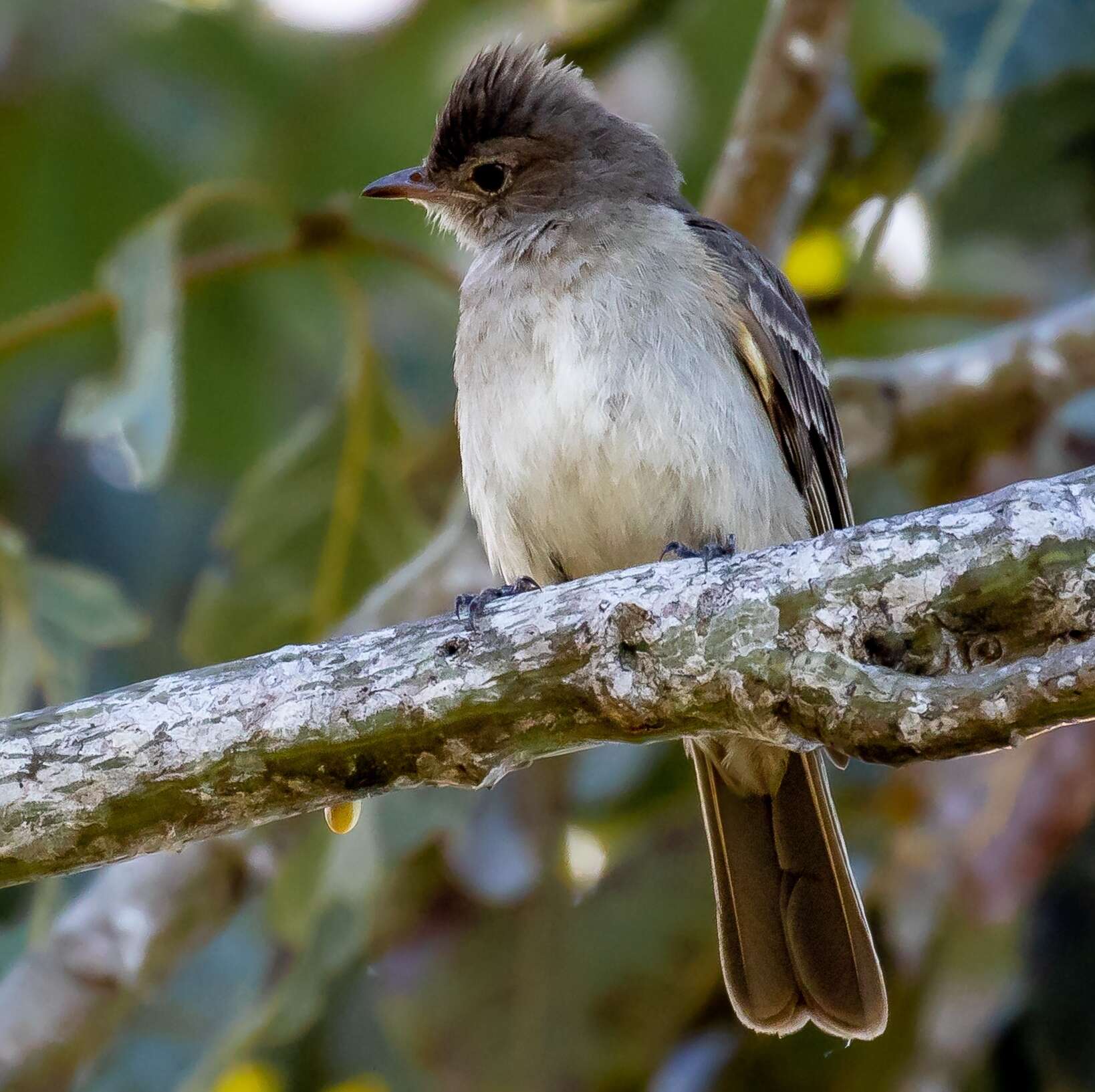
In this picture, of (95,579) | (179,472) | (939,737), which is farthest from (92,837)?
(179,472)

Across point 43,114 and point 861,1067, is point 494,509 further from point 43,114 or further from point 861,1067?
point 43,114

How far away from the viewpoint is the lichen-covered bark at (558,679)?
8.67 ft

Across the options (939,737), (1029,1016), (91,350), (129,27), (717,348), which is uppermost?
(129,27)

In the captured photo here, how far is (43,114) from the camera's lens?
614 centimetres

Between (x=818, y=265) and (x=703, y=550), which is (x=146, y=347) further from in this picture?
(x=818, y=265)

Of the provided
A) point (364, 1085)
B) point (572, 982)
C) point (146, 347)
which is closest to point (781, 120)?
point (146, 347)

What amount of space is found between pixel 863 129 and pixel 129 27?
259 centimetres

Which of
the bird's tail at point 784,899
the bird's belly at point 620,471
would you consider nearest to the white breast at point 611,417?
the bird's belly at point 620,471

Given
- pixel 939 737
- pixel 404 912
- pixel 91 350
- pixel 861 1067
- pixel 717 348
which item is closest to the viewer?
pixel 939 737

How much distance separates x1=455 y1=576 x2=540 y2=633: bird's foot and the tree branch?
1348mm

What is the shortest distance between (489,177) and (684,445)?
1.35 meters

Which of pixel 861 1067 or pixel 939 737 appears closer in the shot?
pixel 939 737

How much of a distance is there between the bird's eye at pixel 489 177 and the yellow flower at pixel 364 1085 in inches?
102

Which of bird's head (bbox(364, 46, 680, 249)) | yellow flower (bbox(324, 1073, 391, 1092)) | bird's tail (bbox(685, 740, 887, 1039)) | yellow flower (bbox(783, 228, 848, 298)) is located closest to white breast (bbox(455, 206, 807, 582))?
Result: bird's head (bbox(364, 46, 680, 249))
